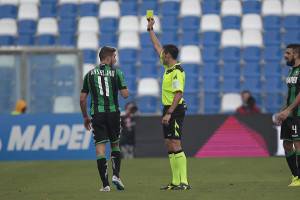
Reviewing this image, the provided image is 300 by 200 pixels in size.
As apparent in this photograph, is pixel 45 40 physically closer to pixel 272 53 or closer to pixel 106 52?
pixel 272 53

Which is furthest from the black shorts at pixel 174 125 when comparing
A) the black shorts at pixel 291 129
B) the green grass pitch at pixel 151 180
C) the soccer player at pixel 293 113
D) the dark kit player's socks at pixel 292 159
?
the dark kit player's socks at pixel 292 159

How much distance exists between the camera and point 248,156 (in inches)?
823

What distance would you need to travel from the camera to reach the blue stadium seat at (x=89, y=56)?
83.5 feet

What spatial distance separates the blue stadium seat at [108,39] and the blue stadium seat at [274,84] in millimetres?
5068

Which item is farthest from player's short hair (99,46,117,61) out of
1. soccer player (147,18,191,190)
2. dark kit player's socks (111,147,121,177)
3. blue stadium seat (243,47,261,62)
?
blue stadium seat (243,47,261,62)

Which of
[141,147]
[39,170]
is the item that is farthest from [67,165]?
[141,147]

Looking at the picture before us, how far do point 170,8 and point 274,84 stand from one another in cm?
437

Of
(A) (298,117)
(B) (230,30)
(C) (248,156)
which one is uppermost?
(B) (230,30)

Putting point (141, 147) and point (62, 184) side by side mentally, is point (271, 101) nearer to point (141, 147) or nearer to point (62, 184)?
point (141, 147)

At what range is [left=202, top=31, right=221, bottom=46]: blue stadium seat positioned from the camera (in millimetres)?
25547

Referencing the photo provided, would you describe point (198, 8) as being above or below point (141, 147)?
above

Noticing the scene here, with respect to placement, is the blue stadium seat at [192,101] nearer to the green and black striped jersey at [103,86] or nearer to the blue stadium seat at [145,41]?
the blue stadium seat at [145,41]

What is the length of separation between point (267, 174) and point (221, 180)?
5.23 feet

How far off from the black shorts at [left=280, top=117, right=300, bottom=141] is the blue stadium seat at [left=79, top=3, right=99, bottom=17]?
51.0 feet
